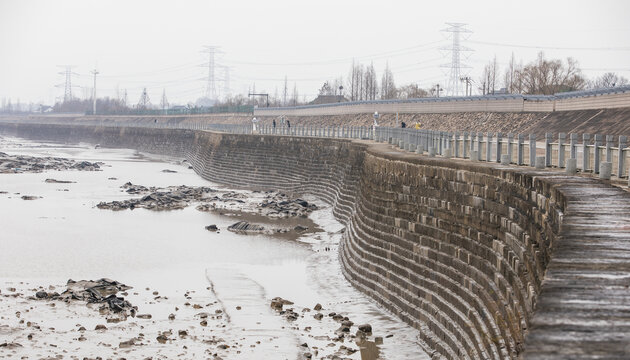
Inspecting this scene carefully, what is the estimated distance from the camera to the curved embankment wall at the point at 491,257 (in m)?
6.96

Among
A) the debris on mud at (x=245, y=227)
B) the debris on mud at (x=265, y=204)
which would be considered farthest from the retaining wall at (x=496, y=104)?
the debris on mud at (x=245, y=227)

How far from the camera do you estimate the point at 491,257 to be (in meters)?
17.7

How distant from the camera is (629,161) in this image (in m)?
18.2

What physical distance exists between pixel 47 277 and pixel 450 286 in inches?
556

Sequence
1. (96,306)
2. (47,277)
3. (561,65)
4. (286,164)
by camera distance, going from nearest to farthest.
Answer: (96,306)
(47,277)
(286,164)
(561,65)

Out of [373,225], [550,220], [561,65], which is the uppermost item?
[561,65]

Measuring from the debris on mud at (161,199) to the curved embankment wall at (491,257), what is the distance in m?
19.1

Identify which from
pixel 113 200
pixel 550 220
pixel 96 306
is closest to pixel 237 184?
pixel 113 200

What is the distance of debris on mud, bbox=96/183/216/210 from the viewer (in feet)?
164

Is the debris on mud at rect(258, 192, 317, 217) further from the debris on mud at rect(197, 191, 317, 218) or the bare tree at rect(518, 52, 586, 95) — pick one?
the bare tree at rect(518, 52, 586, 95)

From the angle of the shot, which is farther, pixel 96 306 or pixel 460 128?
pixel 460 128

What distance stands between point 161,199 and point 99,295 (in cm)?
2822

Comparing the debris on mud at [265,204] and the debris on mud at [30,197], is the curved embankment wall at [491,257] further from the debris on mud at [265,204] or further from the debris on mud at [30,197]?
the debris on mud at [30,197]

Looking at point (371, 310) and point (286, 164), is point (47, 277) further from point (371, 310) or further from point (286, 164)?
point (286, 164)
